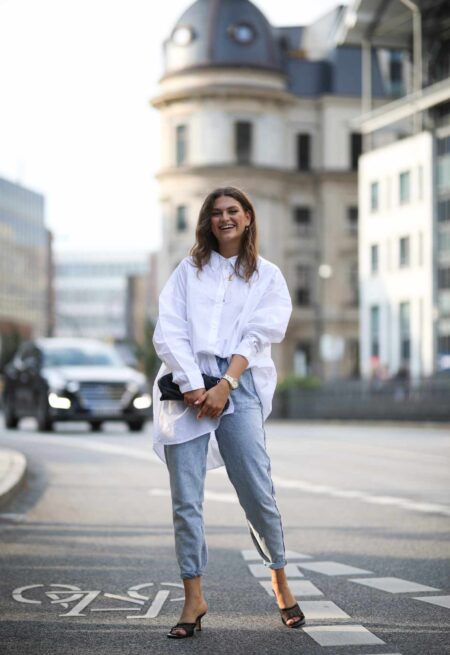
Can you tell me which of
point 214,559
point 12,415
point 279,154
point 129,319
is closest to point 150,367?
point 279,154

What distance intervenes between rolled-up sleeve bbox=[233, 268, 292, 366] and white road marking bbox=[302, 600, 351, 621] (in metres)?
1.25

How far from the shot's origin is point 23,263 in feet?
487

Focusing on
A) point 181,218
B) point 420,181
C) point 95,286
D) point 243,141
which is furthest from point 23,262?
point 420,181

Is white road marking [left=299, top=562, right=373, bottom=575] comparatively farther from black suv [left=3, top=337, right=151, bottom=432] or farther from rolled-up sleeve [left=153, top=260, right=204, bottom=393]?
black suv [left=3, top=337, right=151, bottom=432]

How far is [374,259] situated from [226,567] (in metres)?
63.3

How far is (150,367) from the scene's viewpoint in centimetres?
7388

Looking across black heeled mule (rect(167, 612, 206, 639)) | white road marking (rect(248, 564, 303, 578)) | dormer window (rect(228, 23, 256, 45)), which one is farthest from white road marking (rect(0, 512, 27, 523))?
dormer window (rect(228, 23, 256, 45))

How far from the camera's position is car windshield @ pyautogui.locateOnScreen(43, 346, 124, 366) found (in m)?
30.4

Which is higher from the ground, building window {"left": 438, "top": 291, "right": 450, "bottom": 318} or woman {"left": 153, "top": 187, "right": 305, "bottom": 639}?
building window {"left": 438, "top": 291, "right": 450, "bottom": 318}

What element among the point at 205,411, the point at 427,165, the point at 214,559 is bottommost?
the point at 214,559

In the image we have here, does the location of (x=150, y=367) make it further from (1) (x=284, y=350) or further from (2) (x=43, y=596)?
(2) (x=43, y=596)

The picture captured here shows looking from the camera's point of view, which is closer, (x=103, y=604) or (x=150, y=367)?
(x=103, y=604)

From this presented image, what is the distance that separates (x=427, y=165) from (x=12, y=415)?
3628cm

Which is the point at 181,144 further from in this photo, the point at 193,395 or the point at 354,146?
the point at 193,395
